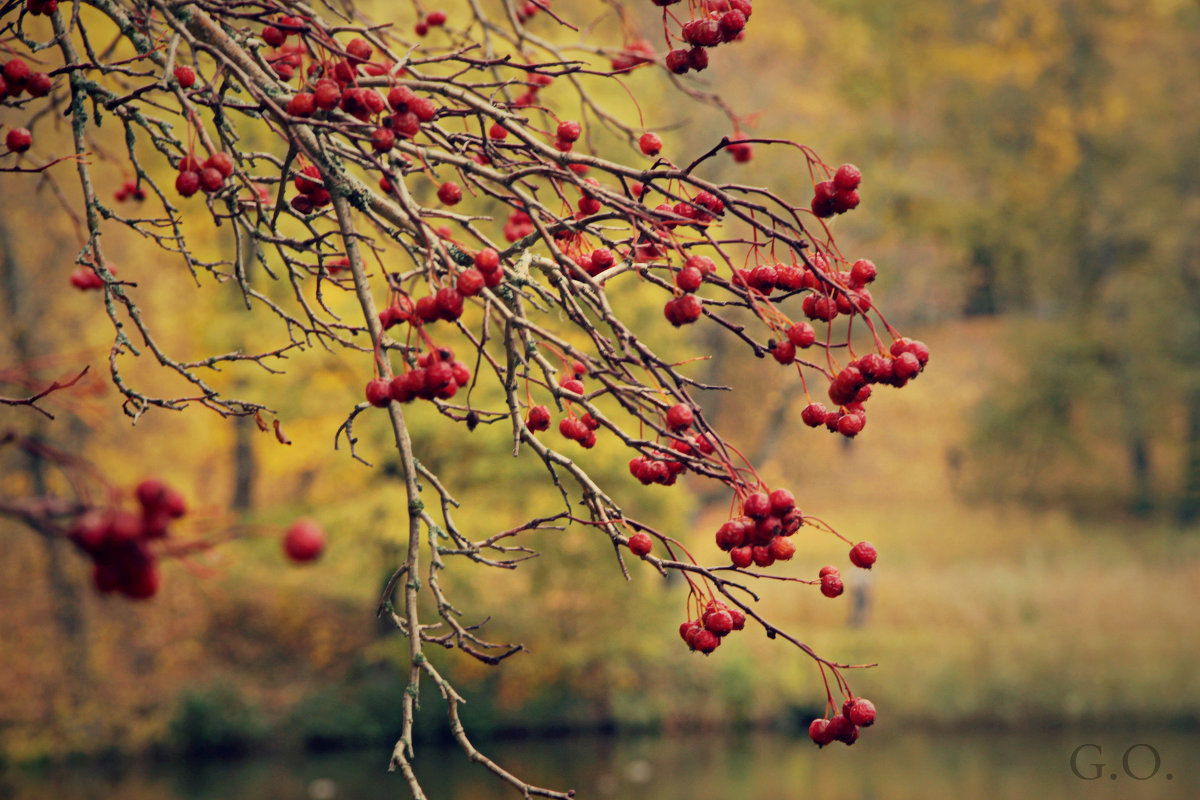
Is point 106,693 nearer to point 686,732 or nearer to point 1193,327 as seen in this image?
point 686,732

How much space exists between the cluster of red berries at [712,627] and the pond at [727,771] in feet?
26.5

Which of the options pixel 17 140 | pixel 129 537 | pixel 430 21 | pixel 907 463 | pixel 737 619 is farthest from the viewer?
pixel 907 463

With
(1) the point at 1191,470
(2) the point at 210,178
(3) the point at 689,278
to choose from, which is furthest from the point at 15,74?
(1) the point at 1191,470

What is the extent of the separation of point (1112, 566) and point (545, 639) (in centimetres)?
812

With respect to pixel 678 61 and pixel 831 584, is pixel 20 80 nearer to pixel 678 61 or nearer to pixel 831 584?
pixel 678 61

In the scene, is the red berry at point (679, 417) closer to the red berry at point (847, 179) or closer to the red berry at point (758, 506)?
the red berry at point (758, 506)

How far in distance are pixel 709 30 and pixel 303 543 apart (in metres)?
1.12

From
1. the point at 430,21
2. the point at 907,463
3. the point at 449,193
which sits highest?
the point at 907,463

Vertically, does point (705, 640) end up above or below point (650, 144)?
below

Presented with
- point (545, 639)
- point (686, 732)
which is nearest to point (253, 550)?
point (545, 639)

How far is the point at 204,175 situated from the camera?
6.02 ft

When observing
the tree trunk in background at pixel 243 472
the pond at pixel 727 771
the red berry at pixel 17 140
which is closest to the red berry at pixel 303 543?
the red berry at pixel 17 140

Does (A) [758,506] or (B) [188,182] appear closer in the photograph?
(A) [758,506]

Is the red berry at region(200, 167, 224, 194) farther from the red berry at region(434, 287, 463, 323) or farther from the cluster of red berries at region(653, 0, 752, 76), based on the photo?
the cluster of red berries at region(653, 0, 752, 76)
